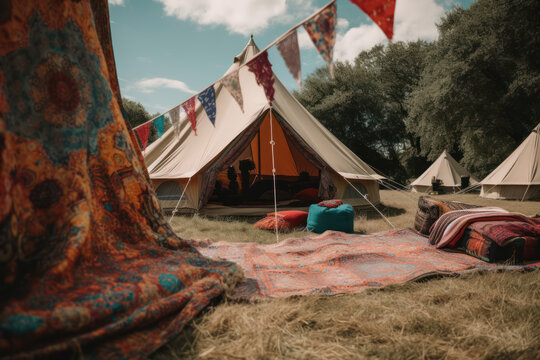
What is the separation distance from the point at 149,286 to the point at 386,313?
45.3 inches

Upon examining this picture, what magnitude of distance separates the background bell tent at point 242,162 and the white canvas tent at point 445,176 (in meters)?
6.33

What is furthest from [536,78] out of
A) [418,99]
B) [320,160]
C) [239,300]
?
[239,300]

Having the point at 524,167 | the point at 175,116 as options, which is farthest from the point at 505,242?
the point at 524,167

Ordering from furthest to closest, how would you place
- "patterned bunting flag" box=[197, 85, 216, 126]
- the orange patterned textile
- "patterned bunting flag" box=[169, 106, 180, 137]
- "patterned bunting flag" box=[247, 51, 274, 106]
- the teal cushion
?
"patterned bunting flag" box=[169, 106, 180, 137] < "patterned bunting flag" box=[197, 85, 216, 126] < the teal cushion < "patterned bunting flag" box=[247, 51, 274, 106] < the orange patterned textile

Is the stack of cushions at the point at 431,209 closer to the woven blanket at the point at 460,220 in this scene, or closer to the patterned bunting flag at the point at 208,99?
the woven blanket at the point at 460,220

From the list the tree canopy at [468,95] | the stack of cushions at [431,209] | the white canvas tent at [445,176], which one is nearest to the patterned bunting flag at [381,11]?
the stack of cushions at [431,209]

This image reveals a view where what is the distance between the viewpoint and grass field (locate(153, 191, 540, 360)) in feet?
3.55

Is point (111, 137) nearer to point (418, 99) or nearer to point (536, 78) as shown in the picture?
point (536, 78)

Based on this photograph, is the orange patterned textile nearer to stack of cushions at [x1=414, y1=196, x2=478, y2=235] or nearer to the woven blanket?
the woven blanket

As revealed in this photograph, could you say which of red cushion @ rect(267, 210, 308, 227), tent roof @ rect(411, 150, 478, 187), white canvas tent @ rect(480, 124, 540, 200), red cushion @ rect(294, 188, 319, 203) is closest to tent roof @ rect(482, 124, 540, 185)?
white canvas tent @ rect(480, 124, 540, 200)

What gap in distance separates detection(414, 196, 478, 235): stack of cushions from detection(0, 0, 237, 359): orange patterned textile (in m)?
2.51

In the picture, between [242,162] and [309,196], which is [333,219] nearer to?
[309,196]

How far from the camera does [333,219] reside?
11.9 ft

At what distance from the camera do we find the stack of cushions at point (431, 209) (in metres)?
3.05
